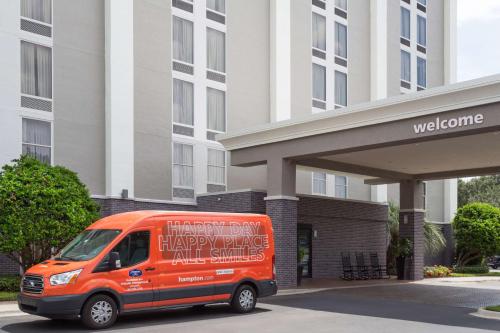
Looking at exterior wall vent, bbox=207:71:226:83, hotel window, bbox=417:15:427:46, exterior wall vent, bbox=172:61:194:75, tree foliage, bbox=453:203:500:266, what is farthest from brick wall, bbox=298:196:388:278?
hotel window, bbox=417:15:427:46

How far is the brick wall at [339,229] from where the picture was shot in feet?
96.0

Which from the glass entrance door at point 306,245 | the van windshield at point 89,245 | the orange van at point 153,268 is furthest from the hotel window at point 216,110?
the van windshield at point 89,245

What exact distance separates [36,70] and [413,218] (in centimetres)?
1784

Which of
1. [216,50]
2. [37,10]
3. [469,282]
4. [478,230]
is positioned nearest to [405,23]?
[478,230]

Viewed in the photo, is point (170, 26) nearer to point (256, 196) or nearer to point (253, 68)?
point (253, 68)

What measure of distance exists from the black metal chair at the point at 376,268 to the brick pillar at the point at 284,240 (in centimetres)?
800

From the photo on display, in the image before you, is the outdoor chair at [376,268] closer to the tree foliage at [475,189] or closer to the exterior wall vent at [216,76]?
the exterior wall vent at [216,76]

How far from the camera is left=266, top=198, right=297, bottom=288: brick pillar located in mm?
23297

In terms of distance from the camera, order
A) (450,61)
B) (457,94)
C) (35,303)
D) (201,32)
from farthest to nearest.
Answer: (450,61) < (201,32) < (457,94) < (35,303)

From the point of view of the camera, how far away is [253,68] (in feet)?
101

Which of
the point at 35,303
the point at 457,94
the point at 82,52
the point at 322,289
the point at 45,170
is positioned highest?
the point at 82,52

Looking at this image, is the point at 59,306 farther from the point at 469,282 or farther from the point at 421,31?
the point at 421,31

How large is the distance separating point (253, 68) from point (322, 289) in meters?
11.8

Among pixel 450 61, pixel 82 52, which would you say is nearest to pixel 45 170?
pixel 82 52
